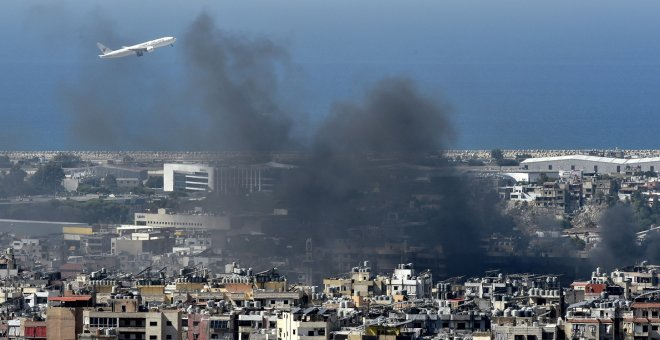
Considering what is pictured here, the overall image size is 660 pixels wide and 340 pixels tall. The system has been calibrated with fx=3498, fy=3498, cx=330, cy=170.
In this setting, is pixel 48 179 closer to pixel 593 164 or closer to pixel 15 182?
pixel 15 182

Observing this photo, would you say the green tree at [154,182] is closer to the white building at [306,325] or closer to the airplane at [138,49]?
the airplane at [138,49]

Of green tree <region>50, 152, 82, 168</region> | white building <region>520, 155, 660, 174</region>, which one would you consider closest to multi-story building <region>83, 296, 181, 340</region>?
green tree <region>50, 152, 82, 168</region>

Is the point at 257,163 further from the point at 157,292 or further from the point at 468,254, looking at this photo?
the point at 157,292

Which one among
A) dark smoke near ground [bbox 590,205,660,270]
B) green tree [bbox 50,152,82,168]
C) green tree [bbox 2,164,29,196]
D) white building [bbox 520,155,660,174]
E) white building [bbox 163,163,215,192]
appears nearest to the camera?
dark smoke near ground [bbox 590,205,660,270]

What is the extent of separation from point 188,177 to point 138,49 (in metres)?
10.1

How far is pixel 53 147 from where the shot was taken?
13125 cm

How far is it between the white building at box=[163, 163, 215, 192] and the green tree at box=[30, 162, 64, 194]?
10.8 ft

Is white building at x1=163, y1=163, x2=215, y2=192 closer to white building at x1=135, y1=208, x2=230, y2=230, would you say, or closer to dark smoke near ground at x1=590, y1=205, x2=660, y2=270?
white building at x1=135, y1=208, x2=230, y2=230

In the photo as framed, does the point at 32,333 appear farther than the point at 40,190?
No

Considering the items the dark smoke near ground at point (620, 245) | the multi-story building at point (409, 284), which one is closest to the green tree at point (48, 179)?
the dark smoke near ground at point (620, 245)

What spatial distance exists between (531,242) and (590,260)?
290 inches

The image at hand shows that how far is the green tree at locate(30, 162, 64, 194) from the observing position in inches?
4142

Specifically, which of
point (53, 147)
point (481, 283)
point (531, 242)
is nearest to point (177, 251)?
point (531, 242)

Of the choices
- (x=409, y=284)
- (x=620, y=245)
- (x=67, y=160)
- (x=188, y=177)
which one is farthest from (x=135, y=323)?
(x=67, y=160)
